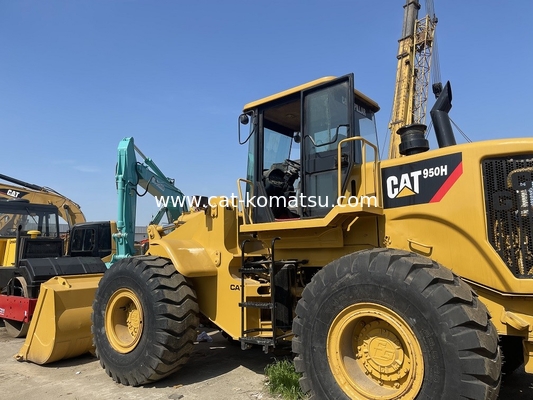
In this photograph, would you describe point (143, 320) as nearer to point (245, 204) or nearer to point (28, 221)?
point (245, 204)

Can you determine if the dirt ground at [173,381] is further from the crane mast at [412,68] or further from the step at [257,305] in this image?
the crane mast at [412,68]

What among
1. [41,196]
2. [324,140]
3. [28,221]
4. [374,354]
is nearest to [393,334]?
[374,354]

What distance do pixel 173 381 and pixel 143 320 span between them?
0.79m

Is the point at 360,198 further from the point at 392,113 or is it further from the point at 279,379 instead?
the point at 392,113

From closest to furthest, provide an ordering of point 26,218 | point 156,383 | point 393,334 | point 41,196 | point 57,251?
point 393,334
point 156,383
point 57,251
point 26,218
point 41,196

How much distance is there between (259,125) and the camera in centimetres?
524

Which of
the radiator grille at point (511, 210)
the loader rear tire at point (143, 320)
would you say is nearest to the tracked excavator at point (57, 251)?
the loader rear tire at point (143, 320)

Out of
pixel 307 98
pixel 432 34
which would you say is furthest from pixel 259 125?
pixel 432 34

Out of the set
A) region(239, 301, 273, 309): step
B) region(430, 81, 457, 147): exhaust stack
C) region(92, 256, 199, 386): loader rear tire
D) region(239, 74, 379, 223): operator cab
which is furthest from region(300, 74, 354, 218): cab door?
region(92, 256, 199, 386): loader rear tire

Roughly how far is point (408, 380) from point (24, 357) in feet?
17.2

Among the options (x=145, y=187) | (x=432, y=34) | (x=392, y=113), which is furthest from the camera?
(x=432, y=34)

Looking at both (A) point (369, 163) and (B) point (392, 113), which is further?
(B) point (392, 113)

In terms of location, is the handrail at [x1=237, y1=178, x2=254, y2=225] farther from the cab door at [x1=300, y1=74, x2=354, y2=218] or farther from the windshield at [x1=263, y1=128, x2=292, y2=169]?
the cab door at [x1=300, y1=74, x2=354, y2=218]

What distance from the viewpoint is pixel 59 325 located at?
5848mm
